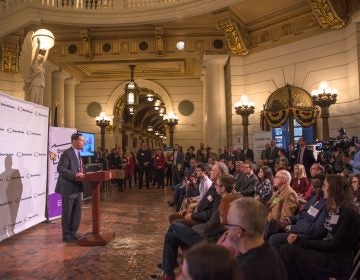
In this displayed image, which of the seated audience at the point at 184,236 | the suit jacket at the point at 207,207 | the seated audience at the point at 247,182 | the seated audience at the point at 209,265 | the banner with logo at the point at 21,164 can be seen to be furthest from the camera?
the seated audience at the point at 247,182

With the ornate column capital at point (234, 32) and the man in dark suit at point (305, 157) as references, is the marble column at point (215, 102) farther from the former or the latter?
the man in dark suit at point (305, 157)

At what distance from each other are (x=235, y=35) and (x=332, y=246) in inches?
394

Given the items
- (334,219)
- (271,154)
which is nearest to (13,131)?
(334,219)

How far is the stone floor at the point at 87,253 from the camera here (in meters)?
4.24

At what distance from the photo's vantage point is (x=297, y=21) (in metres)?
11.3

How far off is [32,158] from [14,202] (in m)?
0.87

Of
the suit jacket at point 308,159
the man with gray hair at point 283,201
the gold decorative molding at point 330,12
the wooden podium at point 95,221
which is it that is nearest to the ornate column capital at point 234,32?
the gold decorative molding at point 330,12

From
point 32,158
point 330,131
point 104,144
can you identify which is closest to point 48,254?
point 32,158

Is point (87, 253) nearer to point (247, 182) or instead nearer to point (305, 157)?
point (247, 182)

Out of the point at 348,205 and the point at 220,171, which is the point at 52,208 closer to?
the point at 220,171

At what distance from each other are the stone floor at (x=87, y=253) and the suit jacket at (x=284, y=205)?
1.43 m

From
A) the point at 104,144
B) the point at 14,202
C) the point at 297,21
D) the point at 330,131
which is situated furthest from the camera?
the point at 104,144

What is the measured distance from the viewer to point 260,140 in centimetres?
1134

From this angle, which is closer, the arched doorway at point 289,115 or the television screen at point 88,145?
the arched doorway at point 289,115
